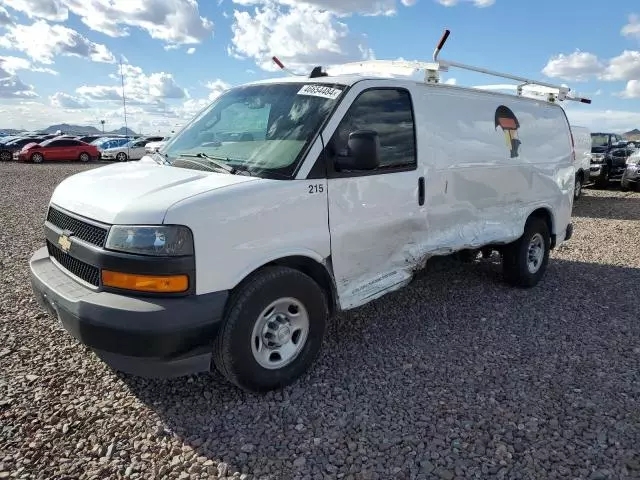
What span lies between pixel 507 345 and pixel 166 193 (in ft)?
10.2

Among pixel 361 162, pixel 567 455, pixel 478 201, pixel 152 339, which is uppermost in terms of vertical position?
pixel 361 162

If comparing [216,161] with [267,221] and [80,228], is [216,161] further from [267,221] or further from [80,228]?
[80,228]

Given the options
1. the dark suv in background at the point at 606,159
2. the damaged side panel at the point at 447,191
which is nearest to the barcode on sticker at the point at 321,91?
the damaged side panel at the point at 447,191

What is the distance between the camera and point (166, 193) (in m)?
2.96

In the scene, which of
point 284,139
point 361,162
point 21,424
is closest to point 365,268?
point 361,162

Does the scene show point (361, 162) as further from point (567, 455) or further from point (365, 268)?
point (567, 455)

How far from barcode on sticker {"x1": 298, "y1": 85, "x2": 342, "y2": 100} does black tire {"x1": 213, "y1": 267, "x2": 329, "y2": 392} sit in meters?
1.36

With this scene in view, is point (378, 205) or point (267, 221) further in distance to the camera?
point (378, 205)

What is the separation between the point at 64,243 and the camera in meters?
3.25

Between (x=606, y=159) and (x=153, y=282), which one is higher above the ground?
(x=606, y=159)

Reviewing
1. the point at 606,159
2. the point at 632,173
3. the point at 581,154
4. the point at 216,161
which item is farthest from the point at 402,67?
the point at 606,159

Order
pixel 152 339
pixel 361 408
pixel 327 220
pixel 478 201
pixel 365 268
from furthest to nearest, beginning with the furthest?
pixel 478 201
pixel 365 268
pixel 327 220
pixel 361 408
pixel 152 339

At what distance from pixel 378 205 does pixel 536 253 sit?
10.1 feet

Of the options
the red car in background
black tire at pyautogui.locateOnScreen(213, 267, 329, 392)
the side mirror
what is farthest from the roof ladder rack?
the red car in background
